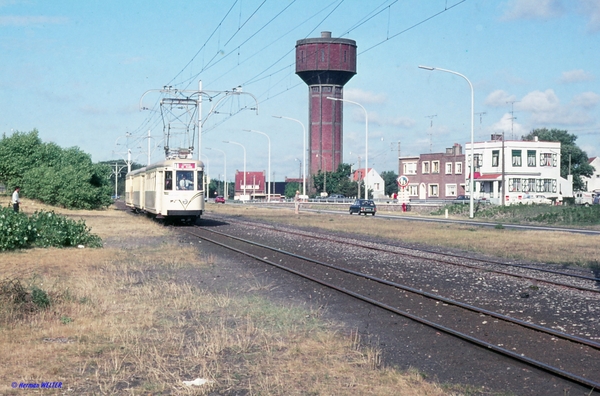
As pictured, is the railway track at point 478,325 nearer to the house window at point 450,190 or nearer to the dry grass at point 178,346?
the dry grass at point 178,346

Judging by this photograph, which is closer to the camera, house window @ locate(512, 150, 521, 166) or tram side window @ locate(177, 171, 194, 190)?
tram side window @ locate(177, 171, 194, 190)

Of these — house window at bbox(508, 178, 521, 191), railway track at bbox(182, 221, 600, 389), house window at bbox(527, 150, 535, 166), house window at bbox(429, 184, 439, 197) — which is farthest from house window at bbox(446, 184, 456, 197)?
railway track at bbox(182, 221, 600, 389)

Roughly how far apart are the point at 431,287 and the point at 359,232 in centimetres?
1983

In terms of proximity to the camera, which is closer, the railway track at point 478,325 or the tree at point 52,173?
the railway track at point 478,325

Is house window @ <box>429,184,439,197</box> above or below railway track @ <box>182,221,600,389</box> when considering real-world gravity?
above

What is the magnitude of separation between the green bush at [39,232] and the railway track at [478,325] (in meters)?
8.74

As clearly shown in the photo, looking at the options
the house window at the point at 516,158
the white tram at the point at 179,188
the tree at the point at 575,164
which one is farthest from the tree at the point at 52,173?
the tree at the point at 575,164

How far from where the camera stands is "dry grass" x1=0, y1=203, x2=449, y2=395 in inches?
283

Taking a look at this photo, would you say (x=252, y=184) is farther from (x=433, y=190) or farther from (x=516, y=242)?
(x=516, y=242)

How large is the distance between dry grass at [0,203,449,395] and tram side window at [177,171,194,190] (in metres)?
21.4

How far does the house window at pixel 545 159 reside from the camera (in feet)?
314

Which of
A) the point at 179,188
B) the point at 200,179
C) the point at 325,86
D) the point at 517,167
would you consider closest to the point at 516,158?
the point at 517,167

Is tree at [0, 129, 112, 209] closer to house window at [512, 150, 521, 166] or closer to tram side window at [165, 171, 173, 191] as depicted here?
tram side window at [165, 171, 173, 191]

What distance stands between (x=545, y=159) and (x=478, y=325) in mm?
90804
